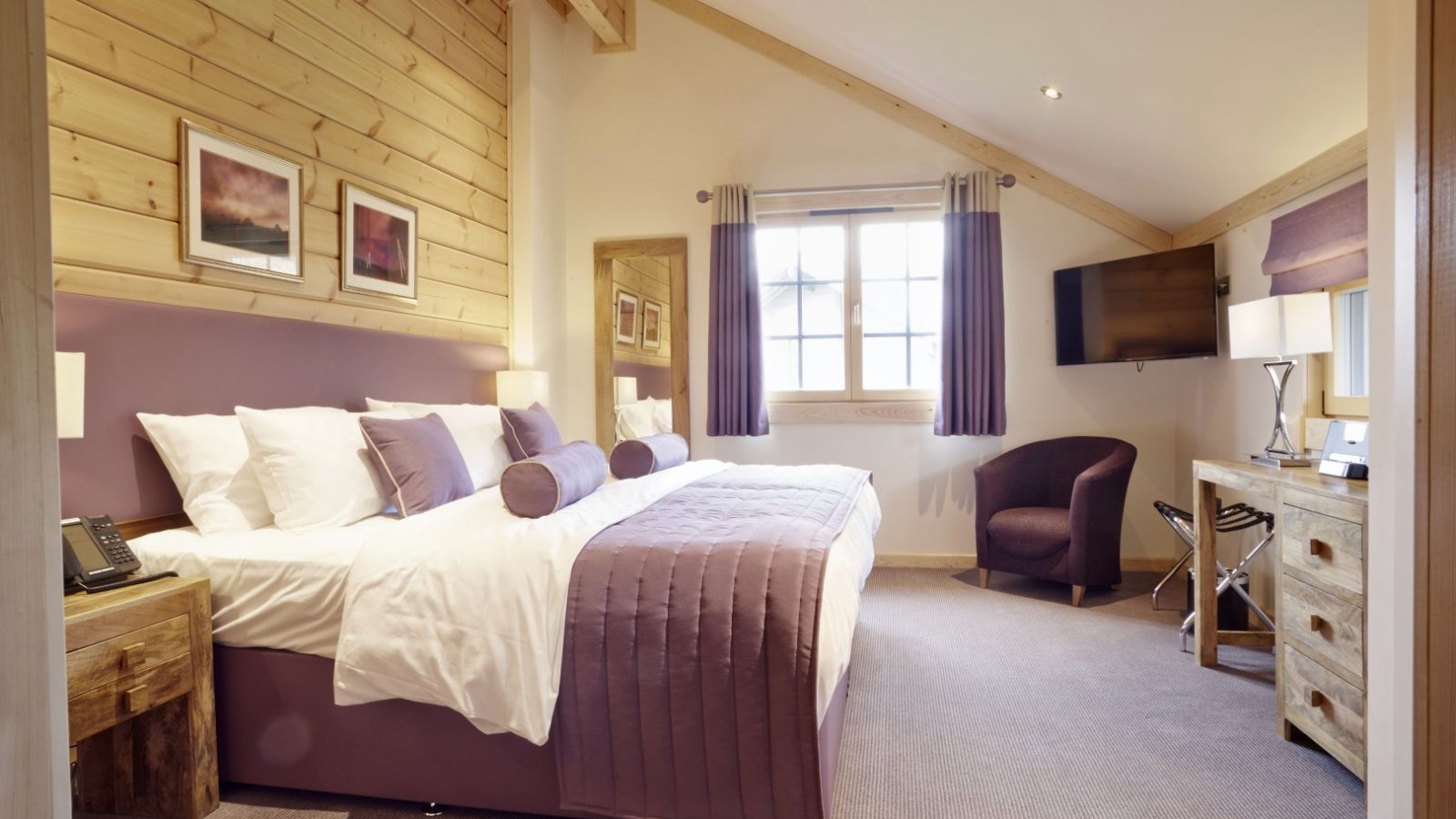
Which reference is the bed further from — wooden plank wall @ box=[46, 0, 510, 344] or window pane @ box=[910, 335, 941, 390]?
window pane @ box=[910, 335, 941, 390]

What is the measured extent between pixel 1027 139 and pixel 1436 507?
11.3 feet

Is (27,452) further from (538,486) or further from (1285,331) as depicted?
(1285,331)

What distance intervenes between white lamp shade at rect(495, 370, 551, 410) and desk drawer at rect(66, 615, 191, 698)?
2.27m

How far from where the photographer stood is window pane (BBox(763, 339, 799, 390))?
184 inches

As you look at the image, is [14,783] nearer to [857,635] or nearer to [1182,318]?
[857,635]

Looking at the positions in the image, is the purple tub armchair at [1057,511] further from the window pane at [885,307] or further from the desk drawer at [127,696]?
the desk drawer at [127,696]

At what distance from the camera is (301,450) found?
229 cm

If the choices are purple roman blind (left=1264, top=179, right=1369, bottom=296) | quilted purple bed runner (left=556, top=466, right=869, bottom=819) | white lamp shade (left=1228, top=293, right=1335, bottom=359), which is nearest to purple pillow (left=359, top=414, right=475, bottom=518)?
quilted purple bed runner (left=556, top=466, right=869, bottom=819)

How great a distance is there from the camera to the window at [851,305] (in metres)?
4.53

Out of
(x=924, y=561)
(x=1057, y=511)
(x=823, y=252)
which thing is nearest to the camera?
(x=1057, y=511)

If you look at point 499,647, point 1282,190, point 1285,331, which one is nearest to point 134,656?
point 499,647

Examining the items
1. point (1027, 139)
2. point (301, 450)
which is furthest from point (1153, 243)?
point (301, 450)

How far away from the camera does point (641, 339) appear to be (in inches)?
188

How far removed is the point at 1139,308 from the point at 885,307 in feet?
4.58
